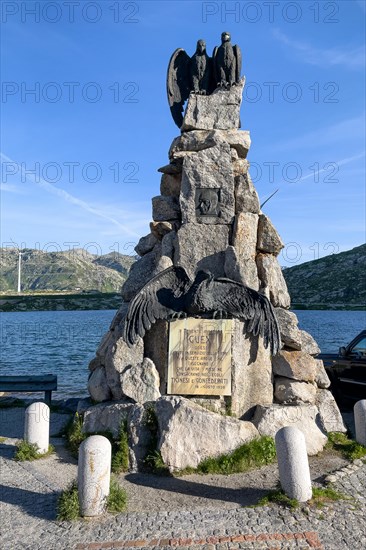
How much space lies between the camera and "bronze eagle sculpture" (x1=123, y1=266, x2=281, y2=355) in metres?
8.35

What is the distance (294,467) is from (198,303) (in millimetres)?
3273

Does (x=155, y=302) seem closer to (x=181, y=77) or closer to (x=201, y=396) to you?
(x=201, y=396)

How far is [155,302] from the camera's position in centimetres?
866

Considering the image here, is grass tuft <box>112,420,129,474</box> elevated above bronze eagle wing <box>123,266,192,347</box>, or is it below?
below

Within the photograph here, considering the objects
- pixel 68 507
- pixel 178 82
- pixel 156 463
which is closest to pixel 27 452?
pixel 156 463

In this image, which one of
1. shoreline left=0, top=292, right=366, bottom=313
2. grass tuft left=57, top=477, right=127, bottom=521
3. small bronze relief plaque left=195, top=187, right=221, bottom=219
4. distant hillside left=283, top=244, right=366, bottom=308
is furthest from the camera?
distant hillside left=283, top=244, right=366, bottom=308

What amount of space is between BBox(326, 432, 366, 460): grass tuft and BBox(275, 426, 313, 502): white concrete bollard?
86.1 inches

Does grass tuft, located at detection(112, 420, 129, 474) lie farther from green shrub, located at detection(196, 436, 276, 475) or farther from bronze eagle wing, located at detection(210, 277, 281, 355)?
bronze eagle wing, located at detection(210, 277, 281, 355)

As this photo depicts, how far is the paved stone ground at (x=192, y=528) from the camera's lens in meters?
4.91

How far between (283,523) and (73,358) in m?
20.0

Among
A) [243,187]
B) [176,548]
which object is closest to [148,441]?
[176,548]

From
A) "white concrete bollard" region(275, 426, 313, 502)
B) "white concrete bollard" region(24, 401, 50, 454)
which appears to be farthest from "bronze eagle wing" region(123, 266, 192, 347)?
"white concrete bollard" region(275, 426, 313, 502)

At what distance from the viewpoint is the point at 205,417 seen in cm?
718

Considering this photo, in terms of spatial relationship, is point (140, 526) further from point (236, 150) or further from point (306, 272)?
point (306, 272)
